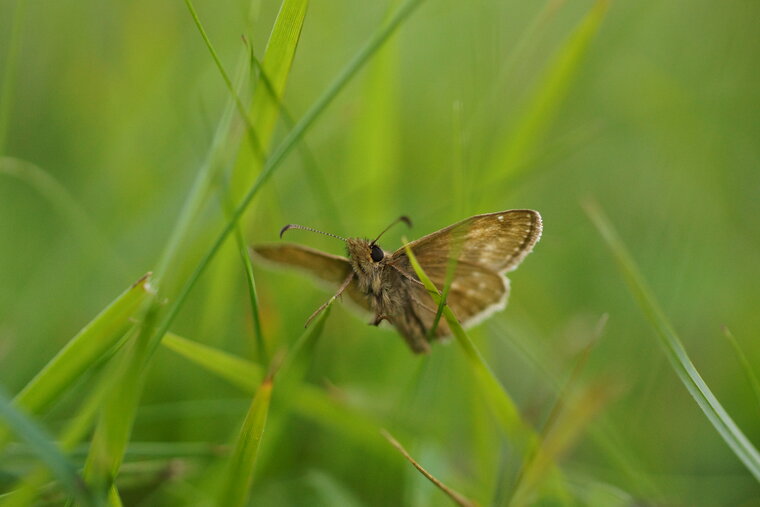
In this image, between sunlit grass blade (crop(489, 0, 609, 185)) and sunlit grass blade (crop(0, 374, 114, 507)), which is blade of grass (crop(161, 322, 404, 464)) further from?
sunlit grass blade (crop(489, 0, 609, 185))

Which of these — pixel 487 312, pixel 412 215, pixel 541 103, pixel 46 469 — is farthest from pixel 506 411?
pixel 412 215

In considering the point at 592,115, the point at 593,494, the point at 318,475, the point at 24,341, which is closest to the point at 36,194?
the point at 24,341

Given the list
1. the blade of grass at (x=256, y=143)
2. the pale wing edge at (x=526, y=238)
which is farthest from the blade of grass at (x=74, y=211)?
the pale wing edge at (x=526, y=238)

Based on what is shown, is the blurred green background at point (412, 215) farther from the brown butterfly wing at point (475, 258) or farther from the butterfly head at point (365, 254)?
the butterfly head at point (365, 254)

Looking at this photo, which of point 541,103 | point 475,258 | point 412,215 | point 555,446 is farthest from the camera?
point 412,215

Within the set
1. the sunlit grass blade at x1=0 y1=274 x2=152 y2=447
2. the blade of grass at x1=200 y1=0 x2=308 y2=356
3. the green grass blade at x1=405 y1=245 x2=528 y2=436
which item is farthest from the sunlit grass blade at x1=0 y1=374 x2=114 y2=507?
the green grass blade at x1=405 y1=245 x2=528 y2=436

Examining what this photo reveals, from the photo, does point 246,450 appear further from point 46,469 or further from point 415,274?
point 415,274

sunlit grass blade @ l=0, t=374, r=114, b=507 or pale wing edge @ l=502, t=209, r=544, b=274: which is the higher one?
sunlit grass blade @ l=0, t=374, r=114, b=507
